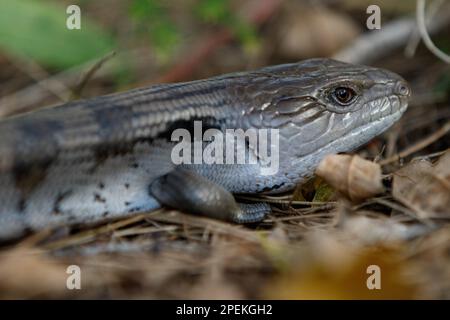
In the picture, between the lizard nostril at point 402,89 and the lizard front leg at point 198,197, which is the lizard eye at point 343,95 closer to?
the lizard nostril at point 402,89

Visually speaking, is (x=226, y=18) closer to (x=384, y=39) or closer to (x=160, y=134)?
(x=384, y=39)

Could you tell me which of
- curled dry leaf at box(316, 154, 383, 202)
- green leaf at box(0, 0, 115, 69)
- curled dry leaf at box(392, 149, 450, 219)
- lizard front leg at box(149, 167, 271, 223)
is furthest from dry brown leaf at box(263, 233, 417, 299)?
green leaf at box(0, 0, 115, 69)

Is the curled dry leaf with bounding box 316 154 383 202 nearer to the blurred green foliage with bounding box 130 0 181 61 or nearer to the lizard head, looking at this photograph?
the lizard head

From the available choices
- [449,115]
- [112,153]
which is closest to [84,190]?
[112,153]

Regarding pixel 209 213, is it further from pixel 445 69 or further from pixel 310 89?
pixel 445 69

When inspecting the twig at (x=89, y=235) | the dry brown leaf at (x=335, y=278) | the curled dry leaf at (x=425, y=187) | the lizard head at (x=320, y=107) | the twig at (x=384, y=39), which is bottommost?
the dry brown leaf at (x=335, y=278)

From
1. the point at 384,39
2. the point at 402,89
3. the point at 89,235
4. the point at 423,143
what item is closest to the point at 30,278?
the point at 89,235

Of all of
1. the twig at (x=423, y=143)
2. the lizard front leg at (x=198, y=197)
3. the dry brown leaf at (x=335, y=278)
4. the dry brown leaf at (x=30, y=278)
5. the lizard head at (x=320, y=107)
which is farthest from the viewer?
the twig at (x=423, y=143)

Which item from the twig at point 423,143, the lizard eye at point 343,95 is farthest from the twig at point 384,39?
the lizard eye at point 343,95
